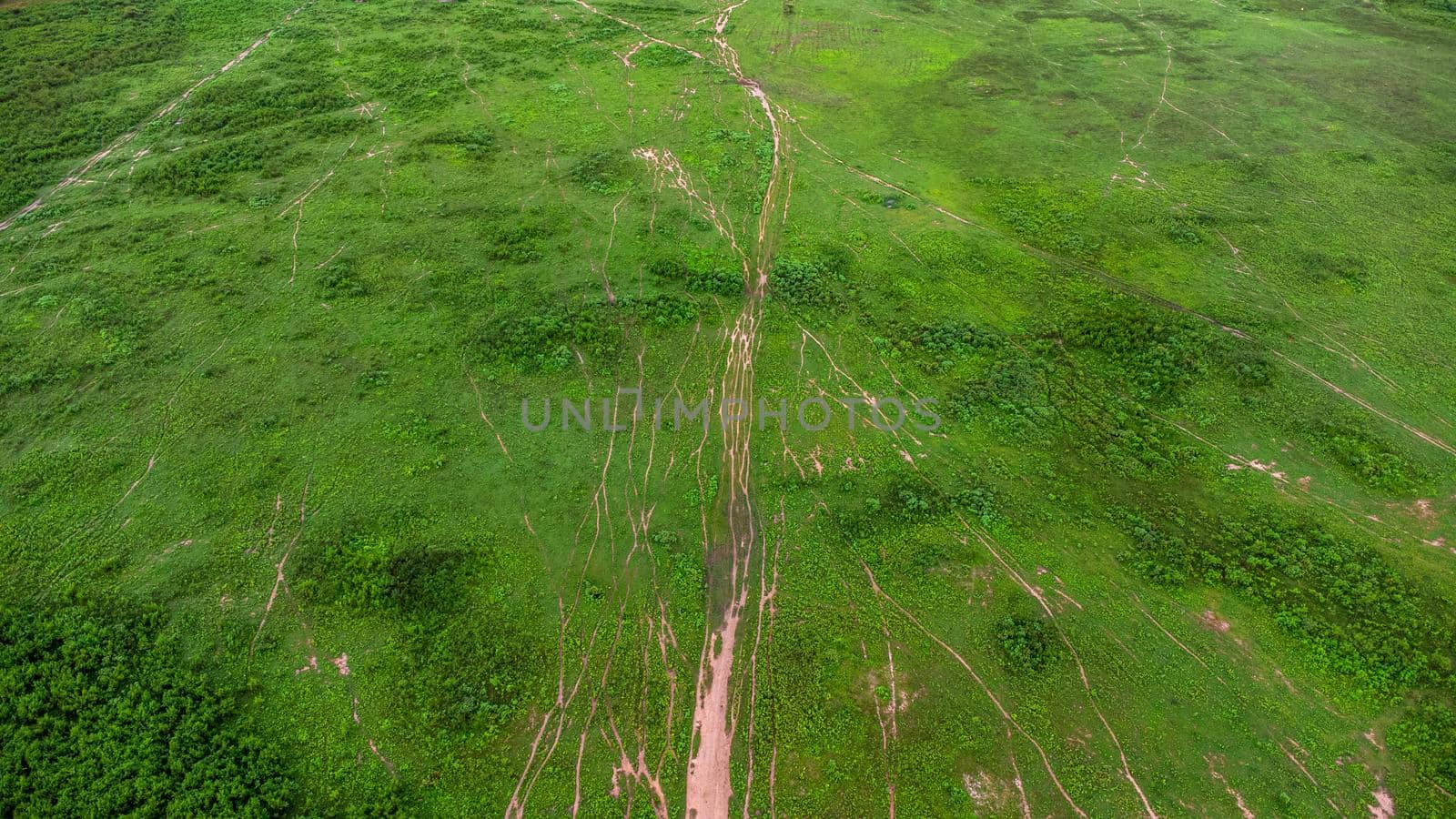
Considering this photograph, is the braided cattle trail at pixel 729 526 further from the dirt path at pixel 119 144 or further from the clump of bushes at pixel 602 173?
the dirt path at pixel 119 144

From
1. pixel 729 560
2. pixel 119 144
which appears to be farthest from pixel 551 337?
pixel 119 144

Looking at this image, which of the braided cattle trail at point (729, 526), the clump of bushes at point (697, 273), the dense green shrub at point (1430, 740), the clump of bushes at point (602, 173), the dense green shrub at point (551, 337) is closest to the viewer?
the dense green shrub at point (1430, 740)

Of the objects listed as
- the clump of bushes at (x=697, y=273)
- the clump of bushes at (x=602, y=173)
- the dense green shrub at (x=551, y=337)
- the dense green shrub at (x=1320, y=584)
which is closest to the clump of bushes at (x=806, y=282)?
the clump of bushes at (x=697, y=273)

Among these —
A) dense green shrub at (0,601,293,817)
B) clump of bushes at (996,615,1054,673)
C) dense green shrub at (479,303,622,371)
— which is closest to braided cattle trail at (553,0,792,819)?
dense green shrub at (479,303,622,371)

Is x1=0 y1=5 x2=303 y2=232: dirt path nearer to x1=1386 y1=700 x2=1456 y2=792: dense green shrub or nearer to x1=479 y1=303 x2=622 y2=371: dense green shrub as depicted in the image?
x1=479 y1=303 x2=622 y2=371: dense green shrub

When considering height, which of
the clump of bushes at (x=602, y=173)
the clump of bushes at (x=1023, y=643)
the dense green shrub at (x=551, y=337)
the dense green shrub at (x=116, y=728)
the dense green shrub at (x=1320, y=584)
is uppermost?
the clump of bushes at (x=602, y=173)

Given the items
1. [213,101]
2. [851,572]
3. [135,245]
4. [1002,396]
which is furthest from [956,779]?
[213,101]

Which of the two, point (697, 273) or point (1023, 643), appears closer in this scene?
point (1023, 643)

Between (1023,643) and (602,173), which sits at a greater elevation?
(602,173)

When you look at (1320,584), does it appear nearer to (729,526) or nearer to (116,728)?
(729,526)
